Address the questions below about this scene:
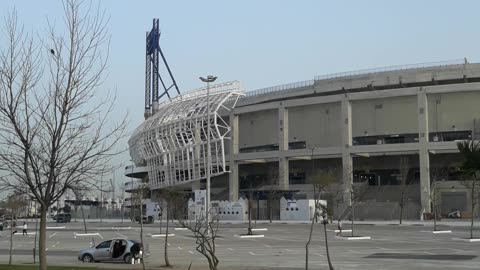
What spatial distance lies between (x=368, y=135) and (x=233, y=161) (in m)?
21.6

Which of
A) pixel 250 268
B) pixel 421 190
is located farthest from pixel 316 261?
pixel 421 190

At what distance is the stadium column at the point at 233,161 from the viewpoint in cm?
9625

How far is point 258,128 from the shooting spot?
101 meters

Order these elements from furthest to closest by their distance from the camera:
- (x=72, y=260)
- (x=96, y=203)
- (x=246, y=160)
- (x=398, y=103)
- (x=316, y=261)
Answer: (x=96, y=203) < (x=246, y=160) < (x=398, y=103) < (x=72, y=260) < (x=316, y=261)

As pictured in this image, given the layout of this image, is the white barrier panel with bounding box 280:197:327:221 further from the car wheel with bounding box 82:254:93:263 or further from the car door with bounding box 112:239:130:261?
the car wheel with bounding box 82:254:93:263

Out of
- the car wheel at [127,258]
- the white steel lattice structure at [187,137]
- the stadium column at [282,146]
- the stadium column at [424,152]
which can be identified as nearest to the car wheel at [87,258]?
the car wheel at [127,258]

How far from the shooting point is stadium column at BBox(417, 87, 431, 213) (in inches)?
3201

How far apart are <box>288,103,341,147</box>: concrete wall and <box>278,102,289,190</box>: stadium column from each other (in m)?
3.21

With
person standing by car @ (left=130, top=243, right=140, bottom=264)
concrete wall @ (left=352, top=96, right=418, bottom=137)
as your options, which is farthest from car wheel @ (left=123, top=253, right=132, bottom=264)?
concrete wall @ (left=352, top=96, right=418, bottom=137)

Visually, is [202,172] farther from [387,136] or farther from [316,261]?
[316,261]

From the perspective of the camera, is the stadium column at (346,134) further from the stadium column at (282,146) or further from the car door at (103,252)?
the car door at (103,252)

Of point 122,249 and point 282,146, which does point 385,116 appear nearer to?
point 282,146

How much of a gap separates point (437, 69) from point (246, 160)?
31.6 metres

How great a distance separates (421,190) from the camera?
82125 millimetres
